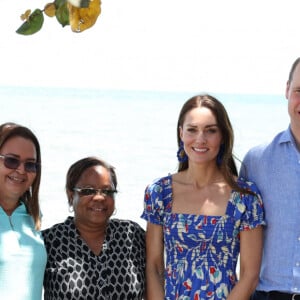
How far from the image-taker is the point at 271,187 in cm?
397

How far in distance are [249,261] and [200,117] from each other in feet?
2.30

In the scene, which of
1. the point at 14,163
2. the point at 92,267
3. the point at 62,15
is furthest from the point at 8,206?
the point at 62,15

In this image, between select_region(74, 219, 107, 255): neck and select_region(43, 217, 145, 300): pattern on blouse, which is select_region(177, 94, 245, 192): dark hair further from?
select_region(74, 219, 107, 255): neck

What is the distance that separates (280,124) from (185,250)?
26.4 m

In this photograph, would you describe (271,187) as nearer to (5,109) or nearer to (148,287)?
(148,287)

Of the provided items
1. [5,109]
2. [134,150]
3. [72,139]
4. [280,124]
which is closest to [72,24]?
[134,150]

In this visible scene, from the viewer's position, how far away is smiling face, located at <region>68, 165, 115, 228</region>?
410 centimetres

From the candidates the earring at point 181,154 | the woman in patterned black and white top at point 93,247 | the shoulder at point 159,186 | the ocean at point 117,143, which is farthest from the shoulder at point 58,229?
the ocean at point 117,143

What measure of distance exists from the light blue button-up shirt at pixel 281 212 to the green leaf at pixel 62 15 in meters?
1.53

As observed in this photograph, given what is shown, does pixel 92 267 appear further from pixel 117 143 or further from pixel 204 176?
pixel 117 143

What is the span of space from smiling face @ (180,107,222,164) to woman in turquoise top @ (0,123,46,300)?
0.71 metres

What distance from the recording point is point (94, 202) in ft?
13.5

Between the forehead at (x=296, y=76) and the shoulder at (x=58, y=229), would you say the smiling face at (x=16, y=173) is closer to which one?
the shoulder at (x=58, y=229)

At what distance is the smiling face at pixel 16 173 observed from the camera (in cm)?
396
